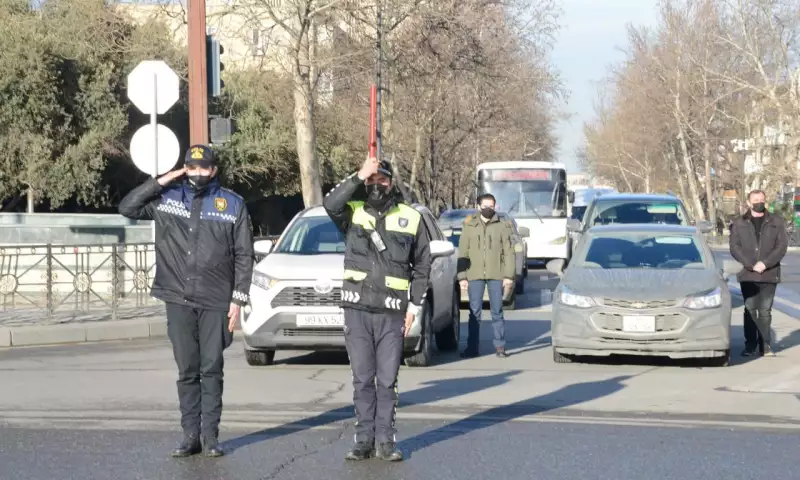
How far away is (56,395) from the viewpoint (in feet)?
33.7

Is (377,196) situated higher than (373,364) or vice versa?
(377,196)

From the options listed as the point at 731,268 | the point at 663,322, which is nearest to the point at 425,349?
the point at 663,322

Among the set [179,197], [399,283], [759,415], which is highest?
[179,197]

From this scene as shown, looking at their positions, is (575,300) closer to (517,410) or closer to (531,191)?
(517,410)

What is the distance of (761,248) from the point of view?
1338 centimetres

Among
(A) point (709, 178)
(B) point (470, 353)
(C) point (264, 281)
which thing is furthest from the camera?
(A) point (709, 178)

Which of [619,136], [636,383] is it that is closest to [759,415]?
[636,383]

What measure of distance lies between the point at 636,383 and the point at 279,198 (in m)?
42.8

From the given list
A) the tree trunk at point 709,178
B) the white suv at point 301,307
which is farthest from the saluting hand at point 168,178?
the tree trunk at point 709,178

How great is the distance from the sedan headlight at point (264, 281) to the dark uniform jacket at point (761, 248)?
4894 mm

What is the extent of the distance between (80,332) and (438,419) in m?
7.17

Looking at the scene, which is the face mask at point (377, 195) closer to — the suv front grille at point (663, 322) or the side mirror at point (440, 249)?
the side mirror at point (440, 249)

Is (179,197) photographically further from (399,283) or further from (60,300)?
(60,300)

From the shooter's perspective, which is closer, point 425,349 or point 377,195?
point 377,195
